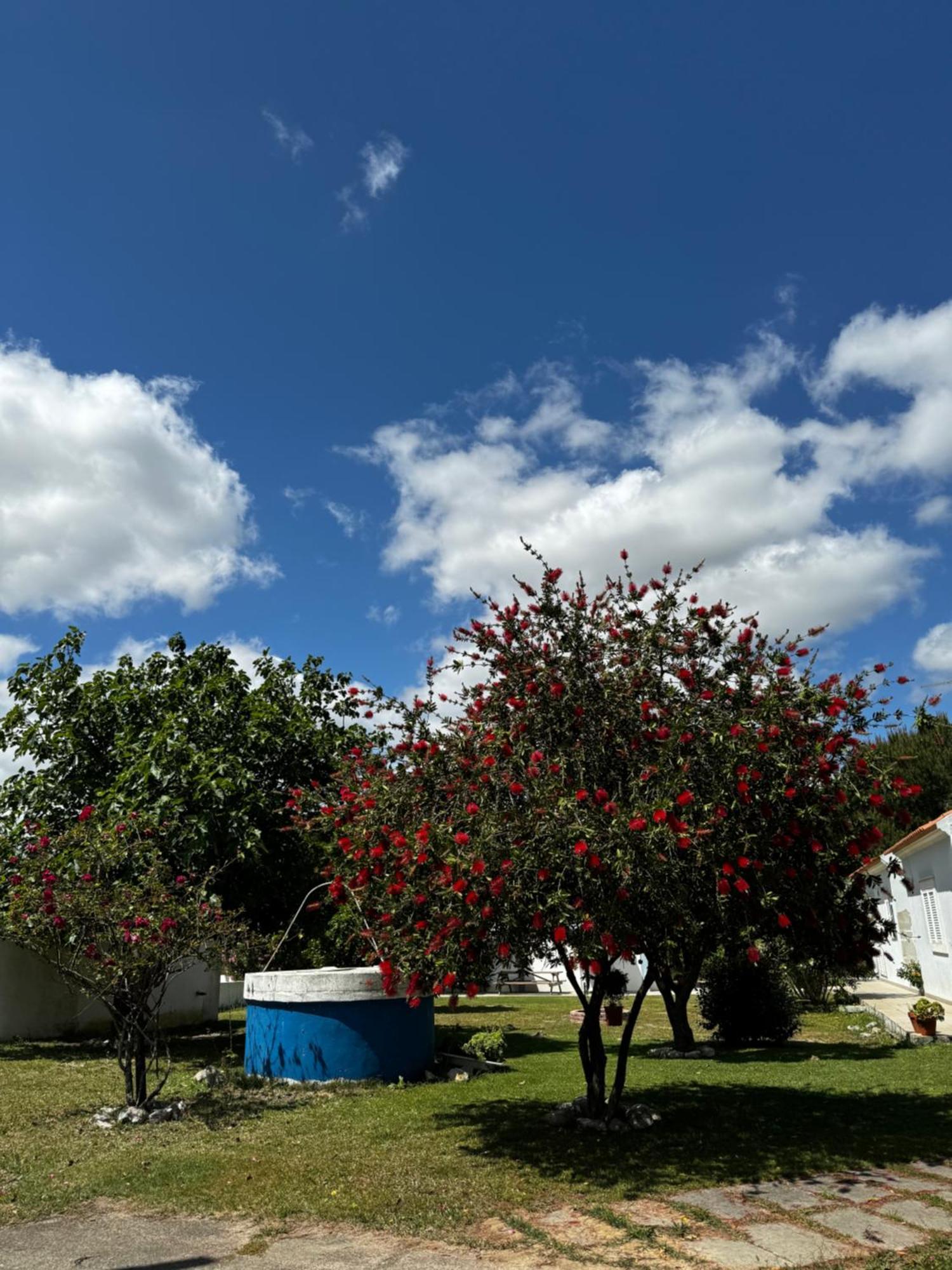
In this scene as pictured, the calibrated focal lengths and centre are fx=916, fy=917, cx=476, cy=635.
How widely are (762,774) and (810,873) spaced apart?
1119 mm

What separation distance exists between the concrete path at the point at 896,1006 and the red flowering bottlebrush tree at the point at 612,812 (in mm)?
8409

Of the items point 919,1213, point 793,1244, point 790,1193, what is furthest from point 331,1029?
point 919,1213

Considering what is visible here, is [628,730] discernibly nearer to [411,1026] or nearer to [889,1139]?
[889,1139]

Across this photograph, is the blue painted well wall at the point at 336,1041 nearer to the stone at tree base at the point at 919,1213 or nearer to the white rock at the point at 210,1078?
the white rock at the point at 210,1078

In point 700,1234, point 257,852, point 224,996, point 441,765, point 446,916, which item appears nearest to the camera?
point 700,1234

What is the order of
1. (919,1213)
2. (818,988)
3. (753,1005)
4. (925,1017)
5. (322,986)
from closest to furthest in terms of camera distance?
1. (919,1213)
2. (322,986)
3. (925,1017)
4. (753,1005)
5. (818,988)

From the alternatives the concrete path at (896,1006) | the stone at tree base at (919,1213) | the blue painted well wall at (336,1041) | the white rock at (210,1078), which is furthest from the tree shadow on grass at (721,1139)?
the concrete path at (896,1006)

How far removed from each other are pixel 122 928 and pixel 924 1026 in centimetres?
1281

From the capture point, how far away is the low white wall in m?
18.1

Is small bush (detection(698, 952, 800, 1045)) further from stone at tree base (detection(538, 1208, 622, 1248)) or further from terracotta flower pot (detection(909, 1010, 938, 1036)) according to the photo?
stone at tree base (detection(538, 1208, 622, 1248))

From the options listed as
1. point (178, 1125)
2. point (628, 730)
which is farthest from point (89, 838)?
Result: point (628, 730)

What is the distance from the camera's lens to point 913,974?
24.1 m

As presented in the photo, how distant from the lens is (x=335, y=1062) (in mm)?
11445

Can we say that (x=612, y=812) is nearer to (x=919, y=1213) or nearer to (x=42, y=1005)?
(x=919, y=1213)
